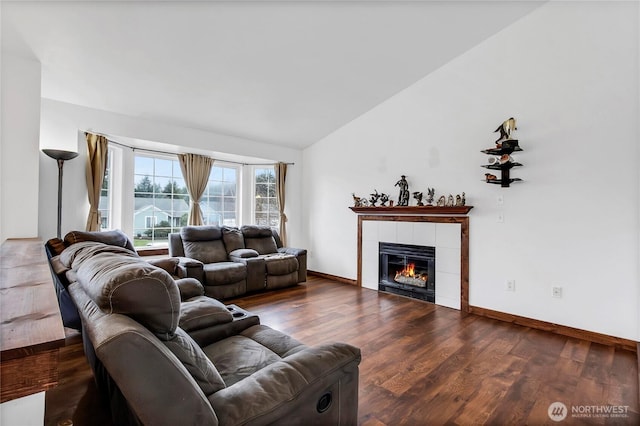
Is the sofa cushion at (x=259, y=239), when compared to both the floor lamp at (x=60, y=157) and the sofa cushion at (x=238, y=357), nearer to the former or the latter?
the floor lamp at (x=60, y=157)

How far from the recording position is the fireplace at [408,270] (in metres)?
4.00

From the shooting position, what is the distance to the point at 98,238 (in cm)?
318

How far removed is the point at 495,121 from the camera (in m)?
3.48

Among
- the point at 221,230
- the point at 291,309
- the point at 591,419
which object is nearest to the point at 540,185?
the point at 591,419

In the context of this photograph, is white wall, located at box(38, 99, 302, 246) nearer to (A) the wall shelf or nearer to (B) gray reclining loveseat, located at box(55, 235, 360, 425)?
(B) gray reclining loveseat, located at box(55, 235, 360, 425)

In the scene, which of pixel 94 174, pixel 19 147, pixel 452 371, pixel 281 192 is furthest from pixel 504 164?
pixel 94 174

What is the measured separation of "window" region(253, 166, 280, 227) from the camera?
5.89 meters

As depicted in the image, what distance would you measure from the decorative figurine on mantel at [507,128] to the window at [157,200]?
4.67 metres

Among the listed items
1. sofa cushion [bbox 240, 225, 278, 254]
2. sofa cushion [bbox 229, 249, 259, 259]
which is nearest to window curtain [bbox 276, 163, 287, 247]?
sofa cushion [bbox 240, 225, 278, 254]

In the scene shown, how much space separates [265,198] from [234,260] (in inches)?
70.5

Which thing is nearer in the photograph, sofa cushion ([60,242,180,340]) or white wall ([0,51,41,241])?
sofa cushion ([60,242,180,340])

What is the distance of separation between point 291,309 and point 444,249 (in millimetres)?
2092

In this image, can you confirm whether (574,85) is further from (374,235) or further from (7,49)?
(7,49)

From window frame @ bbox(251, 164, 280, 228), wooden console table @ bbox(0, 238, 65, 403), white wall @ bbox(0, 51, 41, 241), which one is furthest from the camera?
window frame @ bbox(251, 164, 280, 228)
